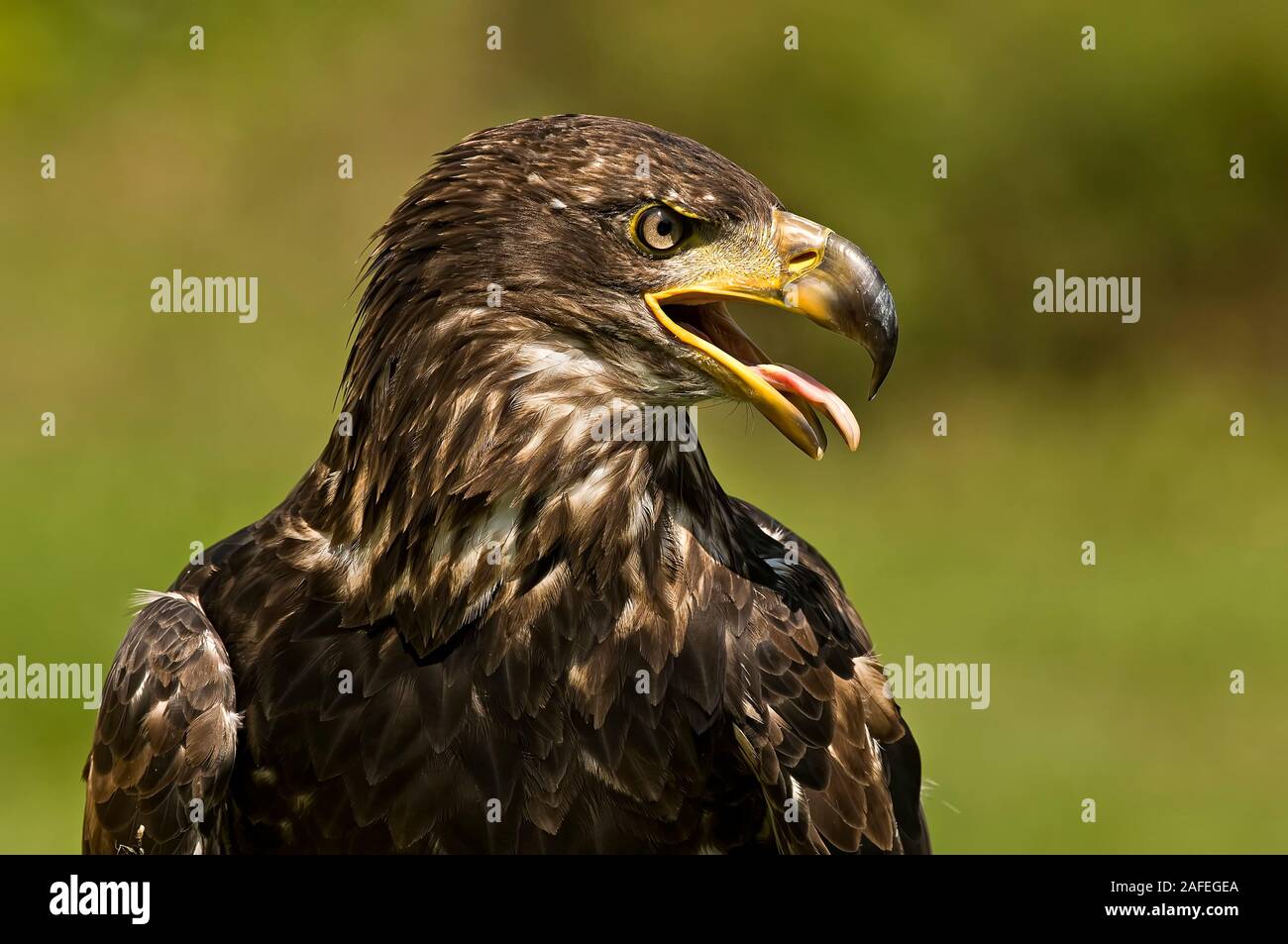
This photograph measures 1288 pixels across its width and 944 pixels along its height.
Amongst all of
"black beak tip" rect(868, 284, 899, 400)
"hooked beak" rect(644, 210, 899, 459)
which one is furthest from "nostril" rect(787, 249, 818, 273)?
"black beak tip" rect(868, 284, 899, 400)

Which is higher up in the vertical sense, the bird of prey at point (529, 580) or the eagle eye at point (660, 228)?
the eagle eye at point (660, 228)

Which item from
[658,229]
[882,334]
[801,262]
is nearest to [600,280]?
[658,229]

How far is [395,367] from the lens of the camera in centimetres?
393

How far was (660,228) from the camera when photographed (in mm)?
3838

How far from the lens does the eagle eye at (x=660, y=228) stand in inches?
150

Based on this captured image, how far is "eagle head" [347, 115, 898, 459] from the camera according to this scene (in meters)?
3.81

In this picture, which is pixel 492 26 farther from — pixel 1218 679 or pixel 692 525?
pixel 692 525

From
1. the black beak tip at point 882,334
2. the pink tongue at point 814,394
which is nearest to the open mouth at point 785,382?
the pink tongue at point 814,394

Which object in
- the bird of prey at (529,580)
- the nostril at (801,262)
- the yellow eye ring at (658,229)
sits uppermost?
the yellow eye ring at (658,229)

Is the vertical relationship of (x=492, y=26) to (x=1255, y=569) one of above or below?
above

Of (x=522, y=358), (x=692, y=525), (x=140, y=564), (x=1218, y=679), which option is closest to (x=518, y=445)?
(x=522, y=358)

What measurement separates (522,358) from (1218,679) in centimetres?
842

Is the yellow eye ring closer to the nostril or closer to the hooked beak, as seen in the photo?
the hooked beak

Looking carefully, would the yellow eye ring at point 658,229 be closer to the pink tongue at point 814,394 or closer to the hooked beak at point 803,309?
the hooked beak at point 803,309
